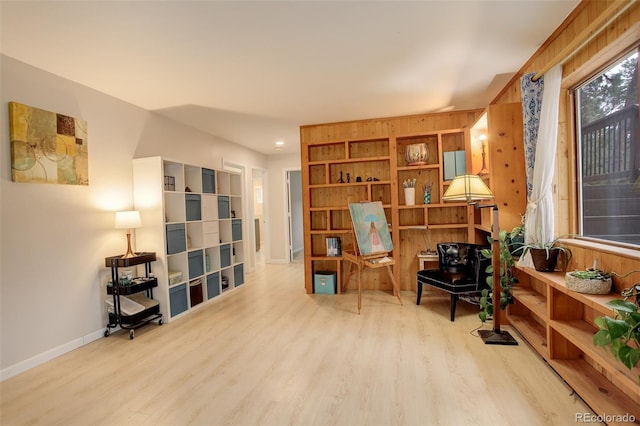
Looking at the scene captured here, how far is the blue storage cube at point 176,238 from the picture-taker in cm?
351

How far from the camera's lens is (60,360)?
8.48 feet

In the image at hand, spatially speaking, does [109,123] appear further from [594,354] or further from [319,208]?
[594,354]

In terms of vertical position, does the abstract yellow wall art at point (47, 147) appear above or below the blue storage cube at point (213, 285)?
above

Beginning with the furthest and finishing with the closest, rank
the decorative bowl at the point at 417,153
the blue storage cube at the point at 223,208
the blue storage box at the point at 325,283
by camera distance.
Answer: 1. the blue storage cube at the point at 223,208
2. the blue storage box at the point at 325,283
3. the decorative bowl at the point at 417,153

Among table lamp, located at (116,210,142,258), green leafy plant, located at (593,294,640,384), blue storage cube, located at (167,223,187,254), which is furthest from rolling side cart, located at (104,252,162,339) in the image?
green leafy plant, located at (593,294,640,384)

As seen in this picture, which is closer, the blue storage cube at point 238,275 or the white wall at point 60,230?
the white wall at point 60,230

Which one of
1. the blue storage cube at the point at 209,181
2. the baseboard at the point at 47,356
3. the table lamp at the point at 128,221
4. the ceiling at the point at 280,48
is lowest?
the baseboard at the point at 47,356

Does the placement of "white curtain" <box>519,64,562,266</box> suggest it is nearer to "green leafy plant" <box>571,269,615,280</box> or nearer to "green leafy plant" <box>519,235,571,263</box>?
"green leafy plant" <box>519,235,571,263</box>

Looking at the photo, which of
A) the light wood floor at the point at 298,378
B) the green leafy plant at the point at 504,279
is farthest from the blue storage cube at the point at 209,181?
the green leafy plant at the point at 504,279

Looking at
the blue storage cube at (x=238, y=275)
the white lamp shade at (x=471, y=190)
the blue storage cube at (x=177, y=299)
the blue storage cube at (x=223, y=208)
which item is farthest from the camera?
the blue storage cube at (x=238, y=275)

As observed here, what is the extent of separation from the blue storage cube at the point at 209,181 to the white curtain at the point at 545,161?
3868 mm

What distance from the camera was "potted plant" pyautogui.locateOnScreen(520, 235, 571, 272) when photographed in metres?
2.29

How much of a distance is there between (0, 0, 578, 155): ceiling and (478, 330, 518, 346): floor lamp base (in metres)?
2.55

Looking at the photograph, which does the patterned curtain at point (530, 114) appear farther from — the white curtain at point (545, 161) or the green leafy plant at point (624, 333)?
the green leafy plant at point (624, 333)
